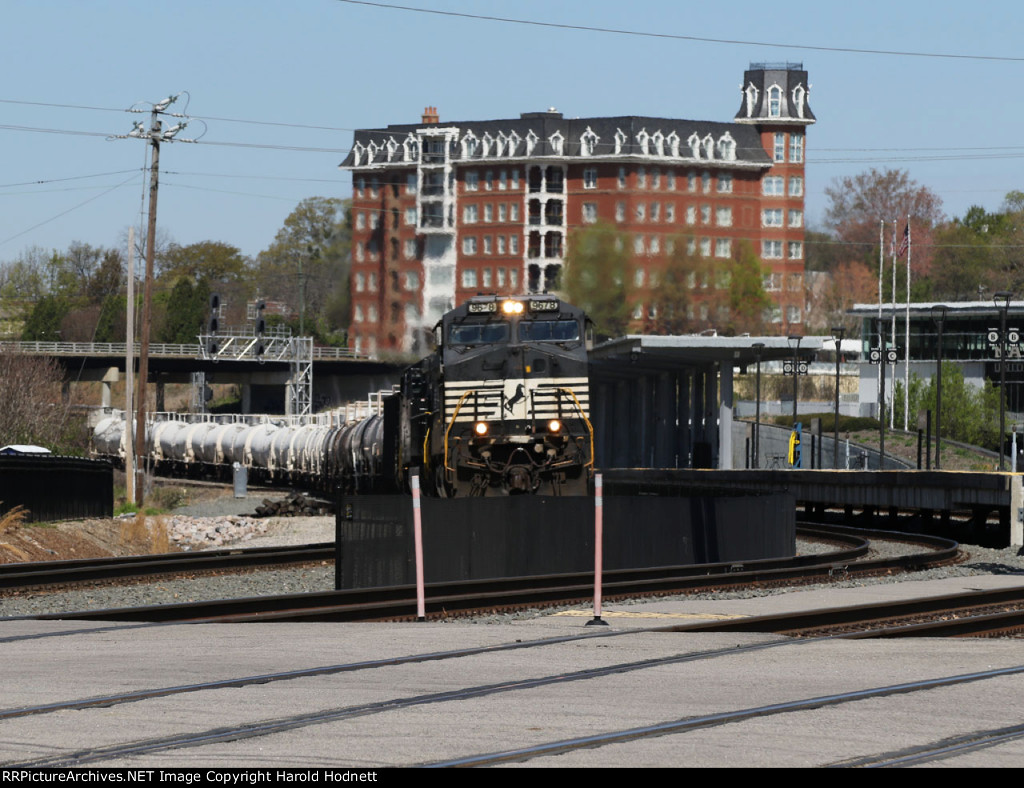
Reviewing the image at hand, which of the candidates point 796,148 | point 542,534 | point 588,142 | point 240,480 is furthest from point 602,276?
point 796,148

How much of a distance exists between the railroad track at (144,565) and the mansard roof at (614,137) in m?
116

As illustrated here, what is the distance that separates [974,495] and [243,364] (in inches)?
3936

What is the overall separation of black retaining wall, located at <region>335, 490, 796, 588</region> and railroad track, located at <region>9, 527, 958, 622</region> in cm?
136

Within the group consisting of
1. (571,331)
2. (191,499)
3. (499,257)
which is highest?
(499,257)

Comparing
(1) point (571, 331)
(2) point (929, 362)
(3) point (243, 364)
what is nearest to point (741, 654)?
(1) point (571, 331)

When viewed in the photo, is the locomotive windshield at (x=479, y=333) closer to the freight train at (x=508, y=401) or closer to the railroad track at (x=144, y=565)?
the freight train at (x=508, y=401)

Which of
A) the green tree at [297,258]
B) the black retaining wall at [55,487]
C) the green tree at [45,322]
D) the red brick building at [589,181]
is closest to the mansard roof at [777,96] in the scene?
the red brick building at [589,181]

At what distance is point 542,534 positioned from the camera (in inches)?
885

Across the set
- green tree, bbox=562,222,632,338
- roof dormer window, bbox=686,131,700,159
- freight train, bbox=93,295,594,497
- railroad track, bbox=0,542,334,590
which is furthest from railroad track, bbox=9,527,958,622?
roof dormer window, bbox=686,131,700,159

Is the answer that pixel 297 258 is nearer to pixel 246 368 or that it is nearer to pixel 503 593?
pixel 246 368

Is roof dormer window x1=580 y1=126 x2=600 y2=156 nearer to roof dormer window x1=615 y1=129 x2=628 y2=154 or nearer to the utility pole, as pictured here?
roof dormer window x1=615 y1=129 x2=628 y2=154

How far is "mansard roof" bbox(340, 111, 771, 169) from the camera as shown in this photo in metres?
140
